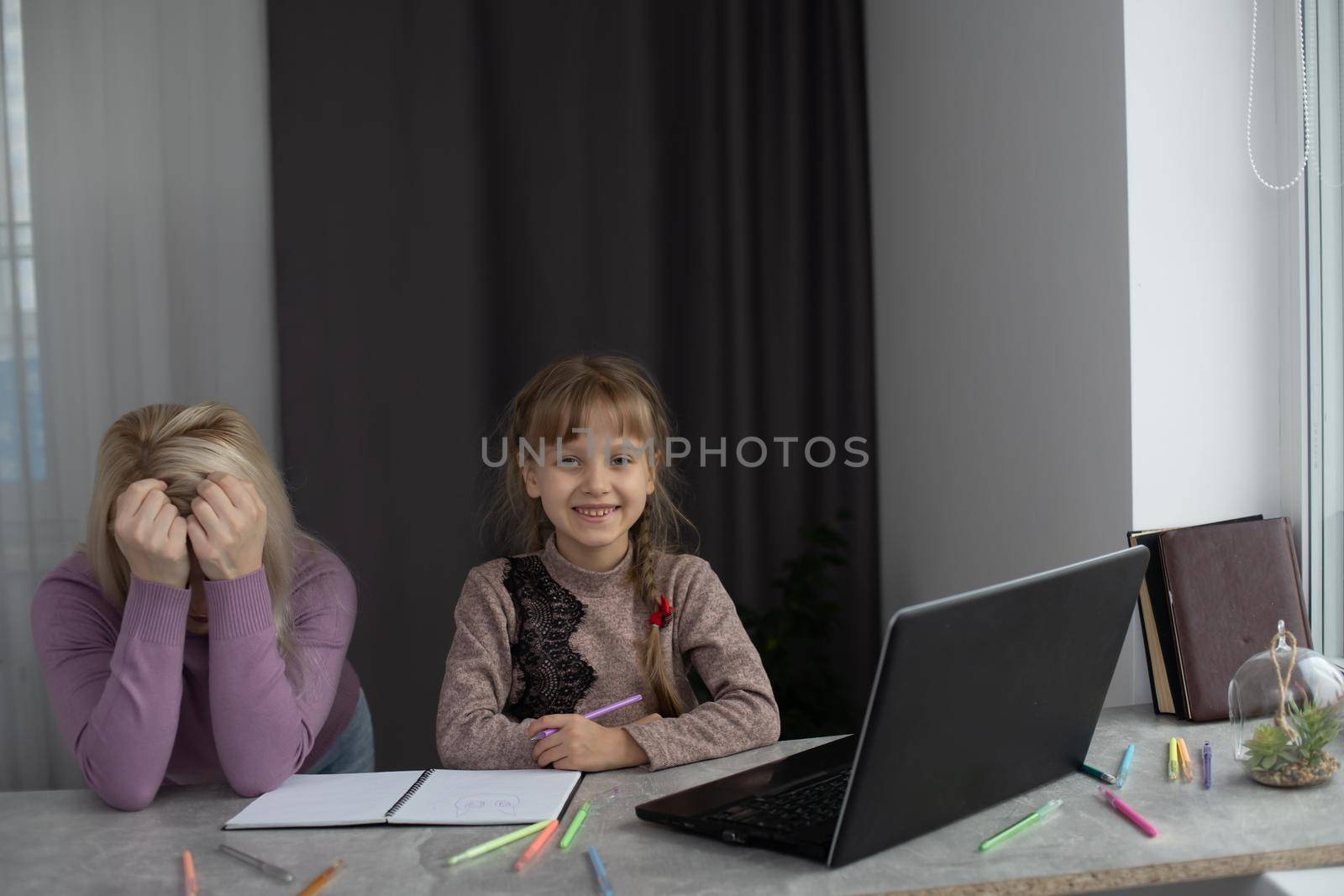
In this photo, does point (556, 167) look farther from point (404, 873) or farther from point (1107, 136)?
point (404, 873)

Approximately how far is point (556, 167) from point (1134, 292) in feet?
4.66

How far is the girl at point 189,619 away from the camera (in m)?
1.14

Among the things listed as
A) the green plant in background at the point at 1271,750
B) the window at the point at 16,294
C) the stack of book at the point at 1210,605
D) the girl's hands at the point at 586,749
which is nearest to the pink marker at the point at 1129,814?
the green plant in background at the point at 1271,750

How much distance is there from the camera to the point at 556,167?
98.2 inches

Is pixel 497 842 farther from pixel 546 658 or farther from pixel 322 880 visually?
pixel 546 658

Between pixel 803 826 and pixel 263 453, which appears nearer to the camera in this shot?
pixel 803 826

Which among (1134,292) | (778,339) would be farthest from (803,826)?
(778,339)

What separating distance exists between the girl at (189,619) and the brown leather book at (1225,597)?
3.55 ft

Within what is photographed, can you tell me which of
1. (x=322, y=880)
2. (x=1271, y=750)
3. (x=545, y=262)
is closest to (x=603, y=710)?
(x=322, y=880)

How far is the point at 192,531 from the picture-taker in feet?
3.82

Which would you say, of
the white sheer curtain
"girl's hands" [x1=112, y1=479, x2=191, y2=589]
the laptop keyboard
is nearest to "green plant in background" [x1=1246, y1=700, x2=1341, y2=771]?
the laptop keyboard

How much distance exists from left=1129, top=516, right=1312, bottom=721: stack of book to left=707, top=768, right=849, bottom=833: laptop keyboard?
53 centimetres

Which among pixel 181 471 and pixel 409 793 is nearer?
pixel 409 793

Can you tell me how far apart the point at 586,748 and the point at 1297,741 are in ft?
2.43
